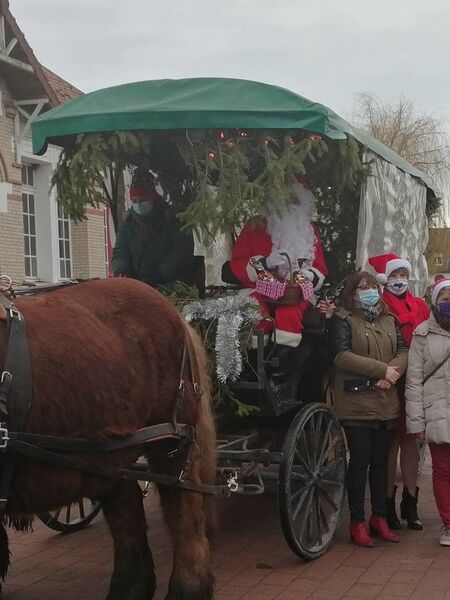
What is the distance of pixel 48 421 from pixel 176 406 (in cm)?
88

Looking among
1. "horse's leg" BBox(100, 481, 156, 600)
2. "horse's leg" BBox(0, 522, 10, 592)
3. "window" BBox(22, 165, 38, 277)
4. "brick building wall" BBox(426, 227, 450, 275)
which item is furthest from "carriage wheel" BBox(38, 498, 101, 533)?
"brick building wall" BBox(426, 227, 450, 275)

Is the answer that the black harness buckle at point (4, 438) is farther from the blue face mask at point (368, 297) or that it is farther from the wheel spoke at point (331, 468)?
the blue face mask at point (368, 297)

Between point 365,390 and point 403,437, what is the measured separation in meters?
0.68

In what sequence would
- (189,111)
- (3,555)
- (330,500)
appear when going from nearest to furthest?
(3,555) < (189,111) < (330,500)

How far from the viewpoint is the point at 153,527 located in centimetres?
597

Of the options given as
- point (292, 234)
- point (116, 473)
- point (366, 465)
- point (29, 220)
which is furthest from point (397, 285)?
point (29, 220)

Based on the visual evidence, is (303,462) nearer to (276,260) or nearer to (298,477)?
(298,477)

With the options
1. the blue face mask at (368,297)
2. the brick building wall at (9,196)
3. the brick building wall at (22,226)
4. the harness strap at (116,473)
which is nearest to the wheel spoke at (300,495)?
the harness strap at (116,473)

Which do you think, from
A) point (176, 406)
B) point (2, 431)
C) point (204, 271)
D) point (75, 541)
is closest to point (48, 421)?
point (2, 431)

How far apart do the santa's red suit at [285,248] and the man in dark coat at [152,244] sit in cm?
47

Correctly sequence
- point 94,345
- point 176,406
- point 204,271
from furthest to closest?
point 204,271
point 176,406
point 94,345

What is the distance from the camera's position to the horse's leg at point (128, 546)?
4.27m

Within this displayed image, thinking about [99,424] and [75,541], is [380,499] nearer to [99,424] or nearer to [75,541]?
[75,541]

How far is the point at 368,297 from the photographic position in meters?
5.29
